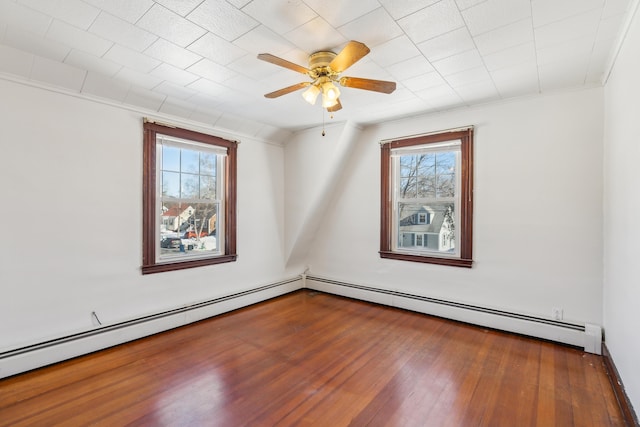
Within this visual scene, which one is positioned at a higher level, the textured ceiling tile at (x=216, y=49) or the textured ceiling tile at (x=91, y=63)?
the textured ceiling tile at (x=91, y=63)

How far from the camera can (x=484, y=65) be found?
2.40 metres

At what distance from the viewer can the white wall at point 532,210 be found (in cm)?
277

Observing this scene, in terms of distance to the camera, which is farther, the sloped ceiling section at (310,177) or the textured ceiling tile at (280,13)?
the sloped ceiling section at (310,177)

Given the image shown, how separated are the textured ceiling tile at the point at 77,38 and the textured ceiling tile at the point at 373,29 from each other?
167 cm

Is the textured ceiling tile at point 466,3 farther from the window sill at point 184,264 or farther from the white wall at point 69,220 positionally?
the window sill at point 184,264

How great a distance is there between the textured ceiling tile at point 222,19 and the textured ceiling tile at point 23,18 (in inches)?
35.9

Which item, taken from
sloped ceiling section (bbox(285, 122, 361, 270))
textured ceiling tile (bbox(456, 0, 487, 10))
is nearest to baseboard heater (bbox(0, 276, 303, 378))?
sloped ceiling section (bbox(285, 122, 361, 270))

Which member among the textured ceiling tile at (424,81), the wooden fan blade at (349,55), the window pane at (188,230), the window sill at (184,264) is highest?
the textured ceiling tile at (424,81)

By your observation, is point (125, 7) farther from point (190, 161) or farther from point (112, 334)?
point (112, 334)

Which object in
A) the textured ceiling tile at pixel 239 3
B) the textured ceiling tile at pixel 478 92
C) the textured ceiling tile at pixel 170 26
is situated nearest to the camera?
the textured ceiling tile at pixel 239 3

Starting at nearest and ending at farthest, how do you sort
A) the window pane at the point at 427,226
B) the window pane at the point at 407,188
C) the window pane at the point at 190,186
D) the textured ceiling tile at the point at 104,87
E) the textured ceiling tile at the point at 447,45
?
the textured ceiling tile at the point at 447,45
the textured ceiling tile at the point at 104,87
the window pane at the point at 190,186
the window pane at the point at 427,226
the window pane at the point at 407,188

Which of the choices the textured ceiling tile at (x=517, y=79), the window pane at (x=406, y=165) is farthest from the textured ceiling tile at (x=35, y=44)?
the window pane at (x=406, y=165)

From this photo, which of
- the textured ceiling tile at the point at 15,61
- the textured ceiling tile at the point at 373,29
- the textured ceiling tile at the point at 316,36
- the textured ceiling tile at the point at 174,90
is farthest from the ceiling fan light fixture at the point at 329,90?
the textured ceiling tile at the point at 15,61

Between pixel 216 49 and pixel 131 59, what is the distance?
730mm
